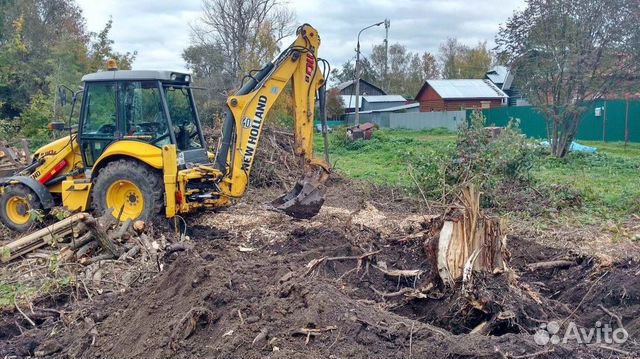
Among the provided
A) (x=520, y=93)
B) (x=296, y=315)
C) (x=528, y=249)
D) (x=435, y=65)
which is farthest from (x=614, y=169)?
(x=435, y=65)

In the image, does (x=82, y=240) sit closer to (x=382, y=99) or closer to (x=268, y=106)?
(x=268, y=106)

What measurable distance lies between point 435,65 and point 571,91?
57.2 m

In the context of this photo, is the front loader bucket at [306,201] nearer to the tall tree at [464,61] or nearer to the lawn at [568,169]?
the lawn at [568,169]

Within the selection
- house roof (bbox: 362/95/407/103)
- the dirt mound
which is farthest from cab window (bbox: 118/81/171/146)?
house roof (bbox: 362/95/407/103)

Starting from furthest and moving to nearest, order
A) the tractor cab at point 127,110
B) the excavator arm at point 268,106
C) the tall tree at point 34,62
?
the tall tree at point 34,62
the excavator arm at point 268,106
the tractor cab at point 127,110

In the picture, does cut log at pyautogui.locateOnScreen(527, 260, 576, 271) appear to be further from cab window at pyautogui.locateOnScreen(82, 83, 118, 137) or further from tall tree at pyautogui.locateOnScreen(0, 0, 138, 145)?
tall tree at pyautogui.locateOnScreen(0, 0, 138, 145)

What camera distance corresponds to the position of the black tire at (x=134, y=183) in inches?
342

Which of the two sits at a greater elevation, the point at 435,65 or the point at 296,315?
the point at 435,65

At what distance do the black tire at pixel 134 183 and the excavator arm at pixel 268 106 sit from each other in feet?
3.06

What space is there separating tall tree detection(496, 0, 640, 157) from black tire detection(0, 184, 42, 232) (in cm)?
1483

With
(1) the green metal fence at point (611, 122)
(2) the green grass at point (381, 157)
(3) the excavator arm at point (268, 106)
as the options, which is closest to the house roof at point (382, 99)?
(1) the green metal fence at point (611, 122)

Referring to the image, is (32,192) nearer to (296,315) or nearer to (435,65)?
(296,315)

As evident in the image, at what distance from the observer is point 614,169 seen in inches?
636

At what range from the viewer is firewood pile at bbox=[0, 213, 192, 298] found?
6754mm
